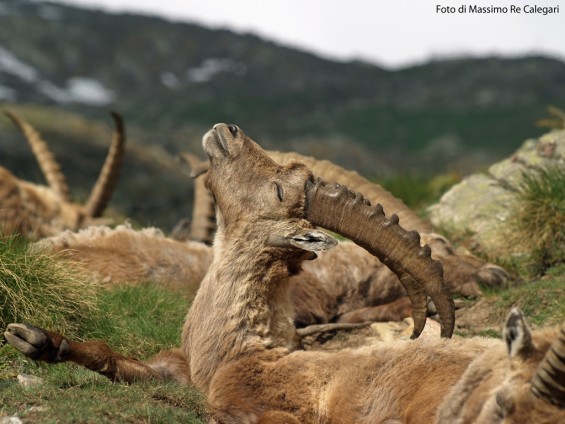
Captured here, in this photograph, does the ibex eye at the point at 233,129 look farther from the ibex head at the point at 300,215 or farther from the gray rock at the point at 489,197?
the gray rock at the point at 489,197

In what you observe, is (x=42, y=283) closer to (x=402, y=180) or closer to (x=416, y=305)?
(x=416, y=305)

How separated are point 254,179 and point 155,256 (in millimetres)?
3087

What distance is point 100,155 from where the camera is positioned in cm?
2519

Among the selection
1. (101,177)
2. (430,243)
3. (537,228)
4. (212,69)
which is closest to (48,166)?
(101,177)

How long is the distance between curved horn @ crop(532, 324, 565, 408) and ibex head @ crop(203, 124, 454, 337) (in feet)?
7.66

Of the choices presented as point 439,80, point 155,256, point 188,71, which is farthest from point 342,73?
point 155,256

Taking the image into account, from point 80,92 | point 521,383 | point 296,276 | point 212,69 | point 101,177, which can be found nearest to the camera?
point 521,383

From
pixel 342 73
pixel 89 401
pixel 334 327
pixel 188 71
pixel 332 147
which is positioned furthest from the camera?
pixel 342 73

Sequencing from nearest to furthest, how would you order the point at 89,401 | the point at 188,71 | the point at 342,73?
the point at 89,401
the point at 188,71
the point at 342,73

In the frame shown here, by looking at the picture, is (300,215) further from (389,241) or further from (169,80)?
(169,80)

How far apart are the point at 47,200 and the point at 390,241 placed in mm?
8483

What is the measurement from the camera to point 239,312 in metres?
7.12

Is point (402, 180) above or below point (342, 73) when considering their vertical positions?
below

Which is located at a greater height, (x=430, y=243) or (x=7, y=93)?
(x=430, y=243)
